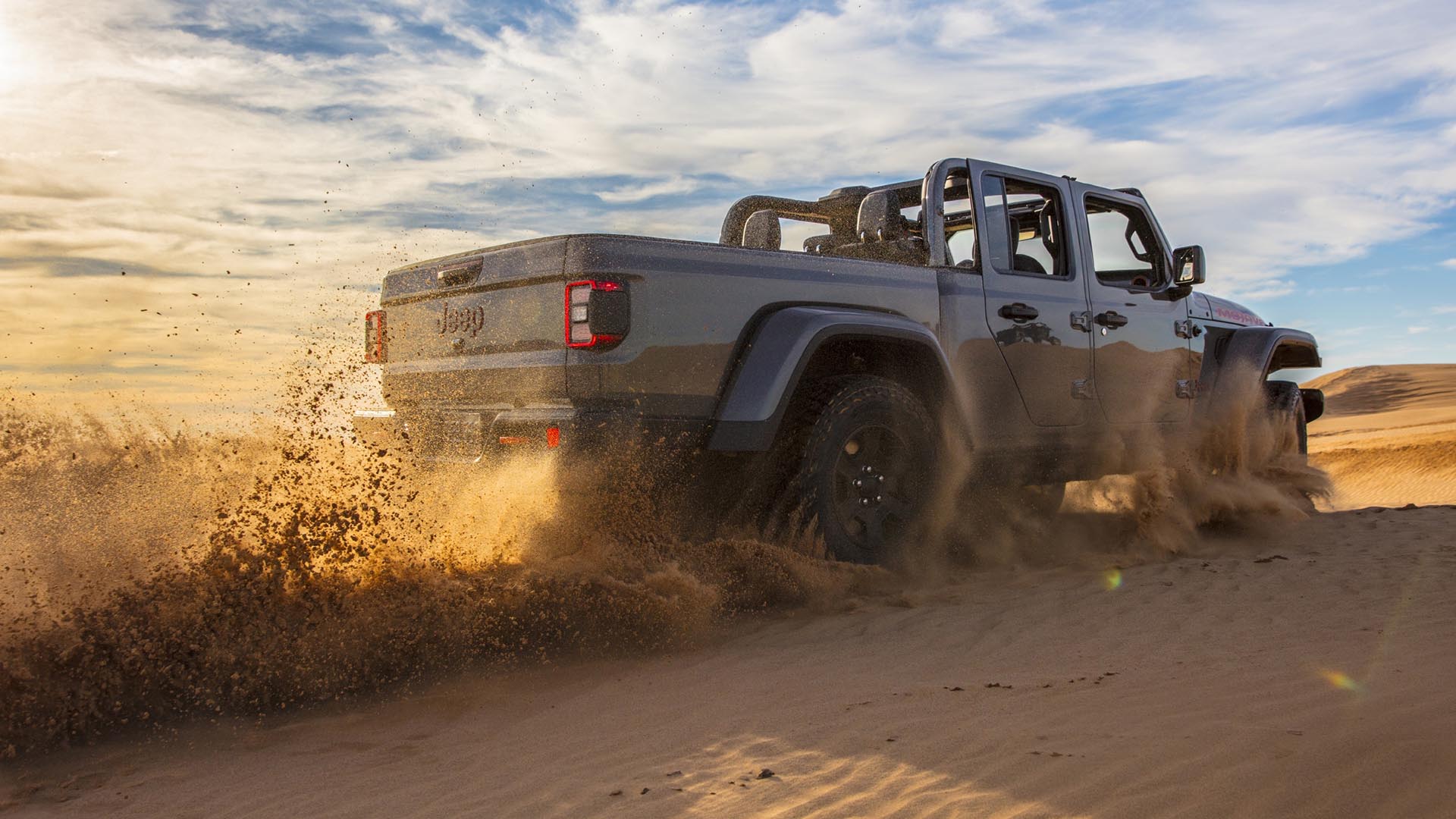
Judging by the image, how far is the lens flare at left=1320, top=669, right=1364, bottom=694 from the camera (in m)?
3.19

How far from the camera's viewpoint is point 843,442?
4805 millimetres

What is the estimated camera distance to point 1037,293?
5816 mm

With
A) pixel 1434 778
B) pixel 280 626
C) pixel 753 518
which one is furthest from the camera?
pixel 753 518

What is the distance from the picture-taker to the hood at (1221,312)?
724cm

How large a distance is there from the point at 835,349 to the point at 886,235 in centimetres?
88

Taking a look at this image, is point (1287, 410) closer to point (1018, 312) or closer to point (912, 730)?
point (1018, 312)

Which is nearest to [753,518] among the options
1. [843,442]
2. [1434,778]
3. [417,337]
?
[843,442]

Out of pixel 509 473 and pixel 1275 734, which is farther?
pixel 509 473

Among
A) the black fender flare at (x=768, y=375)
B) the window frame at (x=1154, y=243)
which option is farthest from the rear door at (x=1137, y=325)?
the black fender flare at (x=768, y=375)

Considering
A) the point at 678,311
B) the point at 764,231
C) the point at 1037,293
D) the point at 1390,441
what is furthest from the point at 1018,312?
the point at 1390,441

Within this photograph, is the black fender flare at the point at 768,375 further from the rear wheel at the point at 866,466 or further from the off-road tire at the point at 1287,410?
the off-road tire at the point at 1287,410

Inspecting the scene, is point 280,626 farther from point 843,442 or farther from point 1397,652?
point 1397,652

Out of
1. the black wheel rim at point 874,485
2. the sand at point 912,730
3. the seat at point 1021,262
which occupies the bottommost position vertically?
the sand at point 912,730

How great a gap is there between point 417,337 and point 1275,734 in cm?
392
